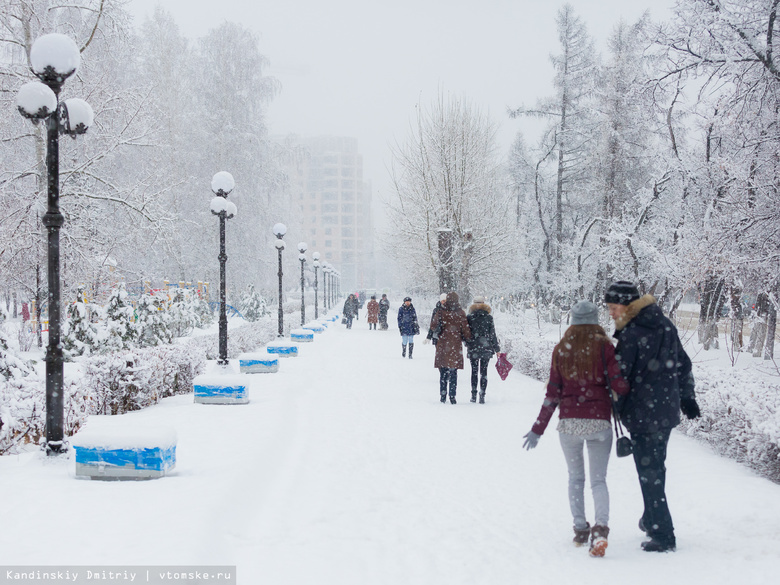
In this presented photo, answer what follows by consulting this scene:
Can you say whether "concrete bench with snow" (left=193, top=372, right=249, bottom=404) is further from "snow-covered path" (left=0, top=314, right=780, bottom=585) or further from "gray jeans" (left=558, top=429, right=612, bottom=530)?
"gray jeans" (left=558, top=429, right=612, bottom=530)

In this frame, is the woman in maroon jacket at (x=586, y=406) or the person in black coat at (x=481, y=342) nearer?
the woman in maroon jacket at (x=586, y=406)

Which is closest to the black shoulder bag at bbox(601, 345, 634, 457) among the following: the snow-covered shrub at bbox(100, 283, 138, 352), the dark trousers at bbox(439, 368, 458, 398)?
the dark trousers at bbox(439, 368, 458, 398)

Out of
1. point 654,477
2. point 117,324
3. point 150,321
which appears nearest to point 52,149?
point 654,477

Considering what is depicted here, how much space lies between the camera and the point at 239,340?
698 inches

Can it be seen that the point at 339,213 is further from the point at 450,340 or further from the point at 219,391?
the point at 219,391

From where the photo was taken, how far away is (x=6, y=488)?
4812mm

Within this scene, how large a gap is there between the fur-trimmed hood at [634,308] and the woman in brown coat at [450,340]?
602 centimetres

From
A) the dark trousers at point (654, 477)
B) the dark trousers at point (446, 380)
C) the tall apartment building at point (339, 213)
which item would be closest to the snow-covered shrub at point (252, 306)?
the dark trousers at point (446, 380)

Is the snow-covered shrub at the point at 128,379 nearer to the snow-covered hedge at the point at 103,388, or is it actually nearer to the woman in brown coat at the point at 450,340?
the snow-covered hedge at the point at 103,388

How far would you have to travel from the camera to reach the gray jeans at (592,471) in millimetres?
4059

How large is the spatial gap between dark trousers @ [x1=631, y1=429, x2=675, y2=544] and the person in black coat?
6133mm

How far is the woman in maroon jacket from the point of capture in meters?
4.05

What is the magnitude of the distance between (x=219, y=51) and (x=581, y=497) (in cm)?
3379

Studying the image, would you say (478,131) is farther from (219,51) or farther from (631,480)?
(631,480)
